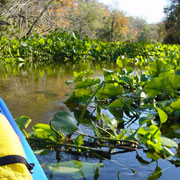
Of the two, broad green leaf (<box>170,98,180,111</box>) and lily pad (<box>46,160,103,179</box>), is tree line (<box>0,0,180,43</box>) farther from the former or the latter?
lily pad (<box>46,160,103,179</box>)

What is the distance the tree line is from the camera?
838 centimetres

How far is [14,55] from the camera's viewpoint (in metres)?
5.21

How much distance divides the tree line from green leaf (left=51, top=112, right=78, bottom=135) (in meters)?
5.27

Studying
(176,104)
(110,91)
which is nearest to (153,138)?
(176,104)

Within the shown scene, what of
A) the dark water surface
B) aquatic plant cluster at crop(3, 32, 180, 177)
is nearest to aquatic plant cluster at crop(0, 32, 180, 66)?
the dark water surface

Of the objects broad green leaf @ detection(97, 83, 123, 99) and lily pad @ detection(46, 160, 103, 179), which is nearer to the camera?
lily pad @ detection(46, 160, 103, 179)

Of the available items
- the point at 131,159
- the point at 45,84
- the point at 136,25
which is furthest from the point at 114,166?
the point at 136,25

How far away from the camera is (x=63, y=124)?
1014mm

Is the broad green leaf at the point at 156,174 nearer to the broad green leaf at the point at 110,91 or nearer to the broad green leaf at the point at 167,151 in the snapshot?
the broad green leaf at the point at 167,151

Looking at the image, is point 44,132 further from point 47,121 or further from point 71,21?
point 71,21

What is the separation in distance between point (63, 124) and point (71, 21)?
48.3 feet

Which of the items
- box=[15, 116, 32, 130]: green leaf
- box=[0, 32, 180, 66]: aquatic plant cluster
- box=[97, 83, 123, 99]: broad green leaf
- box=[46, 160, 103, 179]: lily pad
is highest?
box=[0, 32, 180, 66]: aquatic plant cluster

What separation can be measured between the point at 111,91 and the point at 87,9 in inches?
1075

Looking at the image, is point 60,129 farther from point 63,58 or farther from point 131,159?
point 63,58
